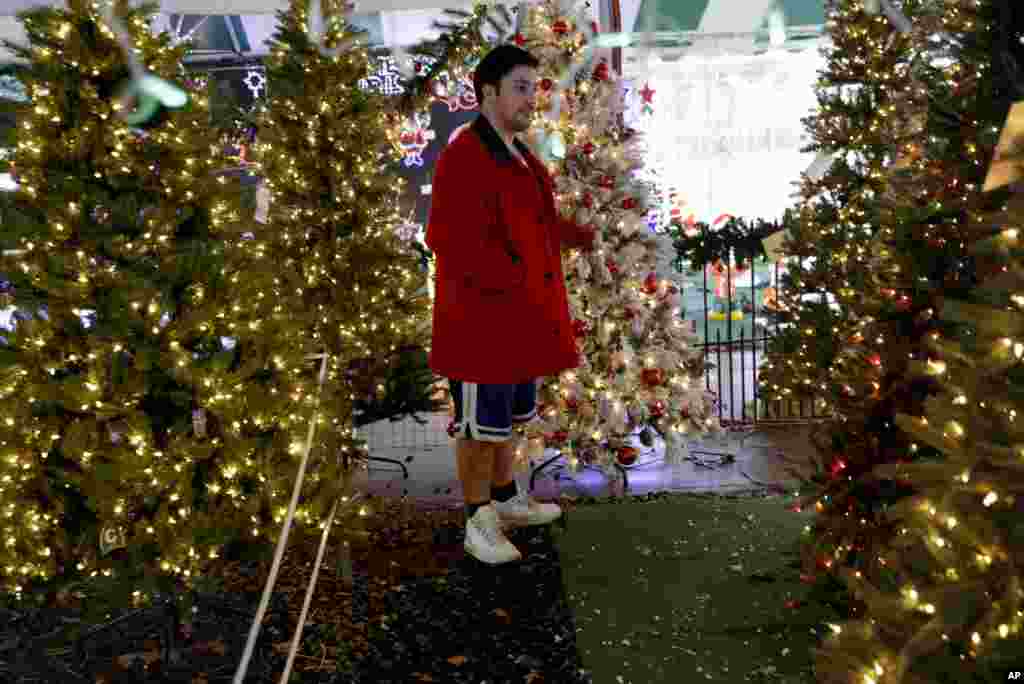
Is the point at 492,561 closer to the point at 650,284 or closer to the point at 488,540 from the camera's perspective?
the point at 488,540

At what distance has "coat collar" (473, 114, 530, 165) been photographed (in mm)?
3496

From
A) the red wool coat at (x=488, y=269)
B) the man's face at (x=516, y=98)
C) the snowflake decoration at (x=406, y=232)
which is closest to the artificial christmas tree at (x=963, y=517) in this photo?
the red wool coat at (x=488, y=269)

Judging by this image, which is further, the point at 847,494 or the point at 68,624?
the point at 68,624

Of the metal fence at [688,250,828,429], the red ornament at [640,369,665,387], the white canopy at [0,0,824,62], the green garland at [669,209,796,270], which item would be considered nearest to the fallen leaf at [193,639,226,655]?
the red ornament at [640,369,665,387]

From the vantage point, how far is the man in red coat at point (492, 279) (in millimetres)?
3412

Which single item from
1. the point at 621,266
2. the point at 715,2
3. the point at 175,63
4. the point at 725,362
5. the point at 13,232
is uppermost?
the point at 715,2

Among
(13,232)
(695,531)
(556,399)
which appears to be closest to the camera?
(13,232)

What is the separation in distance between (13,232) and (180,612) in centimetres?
131

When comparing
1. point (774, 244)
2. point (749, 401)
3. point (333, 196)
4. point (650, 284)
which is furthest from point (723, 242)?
point (333, 196)

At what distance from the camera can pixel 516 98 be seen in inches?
138

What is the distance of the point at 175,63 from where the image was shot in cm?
286

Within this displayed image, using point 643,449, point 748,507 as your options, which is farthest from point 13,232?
point 643,449

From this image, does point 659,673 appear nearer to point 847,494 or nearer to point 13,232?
point 847,494

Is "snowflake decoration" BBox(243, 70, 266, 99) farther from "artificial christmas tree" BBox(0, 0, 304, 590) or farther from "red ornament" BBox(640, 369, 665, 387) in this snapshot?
"artificial christmas tree" BBox(0, 0, 304, 590)
